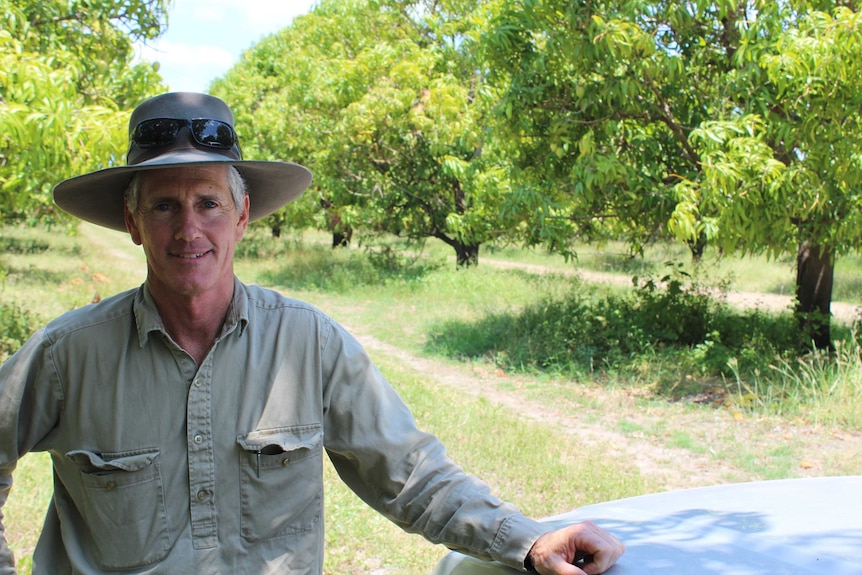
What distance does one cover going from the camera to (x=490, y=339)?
10.3 m

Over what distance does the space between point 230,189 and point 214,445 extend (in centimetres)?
63

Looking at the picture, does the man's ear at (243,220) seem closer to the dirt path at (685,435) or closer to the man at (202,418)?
the man at (202,418)

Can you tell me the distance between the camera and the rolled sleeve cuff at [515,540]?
175cm

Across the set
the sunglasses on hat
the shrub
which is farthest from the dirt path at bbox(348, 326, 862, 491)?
the shrub

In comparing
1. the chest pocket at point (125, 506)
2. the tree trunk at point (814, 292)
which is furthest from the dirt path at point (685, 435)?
the chest pocket at point (125, 506)

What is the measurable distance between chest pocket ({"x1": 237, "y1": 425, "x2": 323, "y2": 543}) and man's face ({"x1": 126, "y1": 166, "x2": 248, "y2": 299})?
384 mm

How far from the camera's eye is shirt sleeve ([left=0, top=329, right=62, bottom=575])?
1.81 m

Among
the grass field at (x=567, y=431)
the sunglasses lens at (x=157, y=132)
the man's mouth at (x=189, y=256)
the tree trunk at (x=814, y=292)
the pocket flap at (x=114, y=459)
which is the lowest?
the grass field at (x=567, y=431)

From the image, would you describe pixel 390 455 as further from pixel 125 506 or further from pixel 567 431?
pixel 567 431

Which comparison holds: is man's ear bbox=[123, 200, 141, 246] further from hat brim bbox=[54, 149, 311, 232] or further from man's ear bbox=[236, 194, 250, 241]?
man's ear bbox=[236, 194, 250, 241]

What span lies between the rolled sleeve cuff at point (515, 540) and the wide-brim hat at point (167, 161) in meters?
1.04

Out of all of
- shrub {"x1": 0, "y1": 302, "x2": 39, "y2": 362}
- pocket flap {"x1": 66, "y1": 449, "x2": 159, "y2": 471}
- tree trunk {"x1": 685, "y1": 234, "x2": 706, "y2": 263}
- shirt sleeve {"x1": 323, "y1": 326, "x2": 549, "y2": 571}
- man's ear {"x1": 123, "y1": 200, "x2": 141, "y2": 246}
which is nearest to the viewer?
pocket flap {"x1": 66, "y1": 449, "x2": 159, "y2": 471}

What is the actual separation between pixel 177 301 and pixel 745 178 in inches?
226

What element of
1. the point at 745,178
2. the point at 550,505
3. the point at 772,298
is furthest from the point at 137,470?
the point at 772,298
